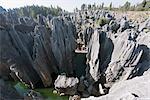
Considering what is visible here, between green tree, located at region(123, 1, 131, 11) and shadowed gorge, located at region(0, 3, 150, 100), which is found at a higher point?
shadowed gorge, located at region(0, 3, 150, 100)

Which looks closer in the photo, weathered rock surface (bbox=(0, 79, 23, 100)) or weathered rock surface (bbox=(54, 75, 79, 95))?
weathered rock surface (bbox=(0, 79, 23, 100))

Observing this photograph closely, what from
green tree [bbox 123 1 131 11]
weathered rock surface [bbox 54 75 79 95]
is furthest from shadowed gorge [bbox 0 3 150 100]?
green tree [bbox 123 1 131 11]

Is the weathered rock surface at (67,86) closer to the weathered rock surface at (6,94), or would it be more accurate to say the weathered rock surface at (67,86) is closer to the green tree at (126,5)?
the weathered rock surface at (6,94)

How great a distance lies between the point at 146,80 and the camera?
5.84 meters

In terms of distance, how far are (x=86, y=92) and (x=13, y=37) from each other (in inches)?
279

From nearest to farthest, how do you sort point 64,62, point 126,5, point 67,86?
point 67,86
point 64,62
point 126,5

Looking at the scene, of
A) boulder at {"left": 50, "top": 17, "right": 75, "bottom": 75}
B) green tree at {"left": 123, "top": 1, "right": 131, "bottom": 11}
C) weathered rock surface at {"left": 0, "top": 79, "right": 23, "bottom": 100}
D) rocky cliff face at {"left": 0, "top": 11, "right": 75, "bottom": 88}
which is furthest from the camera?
green tree at {"left": 123, "top": 1, "right": 131, "bottom": 11}

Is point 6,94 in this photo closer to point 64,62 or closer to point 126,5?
point 64,62

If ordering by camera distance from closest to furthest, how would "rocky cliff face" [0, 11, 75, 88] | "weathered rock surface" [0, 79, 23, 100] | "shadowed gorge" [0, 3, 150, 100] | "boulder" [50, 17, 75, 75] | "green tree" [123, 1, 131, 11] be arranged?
"weathered rock surface" [0, 79, 23, 100] < "shadowed gorge" [0, 3, 150, 100] < "rocky cliff face" [0, 11, 75, 88] < "boulder" [50, 17, 75, 75] < "green tree" [123, 1, 131, 11]

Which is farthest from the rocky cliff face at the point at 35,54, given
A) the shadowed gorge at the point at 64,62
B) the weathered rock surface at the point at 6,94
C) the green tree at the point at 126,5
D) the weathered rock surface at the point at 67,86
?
the green tree at the point at 126,5

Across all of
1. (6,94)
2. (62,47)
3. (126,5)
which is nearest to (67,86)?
(62,47)

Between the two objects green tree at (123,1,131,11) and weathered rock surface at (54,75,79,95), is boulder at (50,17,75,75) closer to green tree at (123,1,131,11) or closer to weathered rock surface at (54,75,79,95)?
weathered rock surface at (54,75,79,95)

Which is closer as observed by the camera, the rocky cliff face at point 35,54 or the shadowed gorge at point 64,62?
the shadowed gorge at point 64,62

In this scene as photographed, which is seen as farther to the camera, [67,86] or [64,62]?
[64,62]
